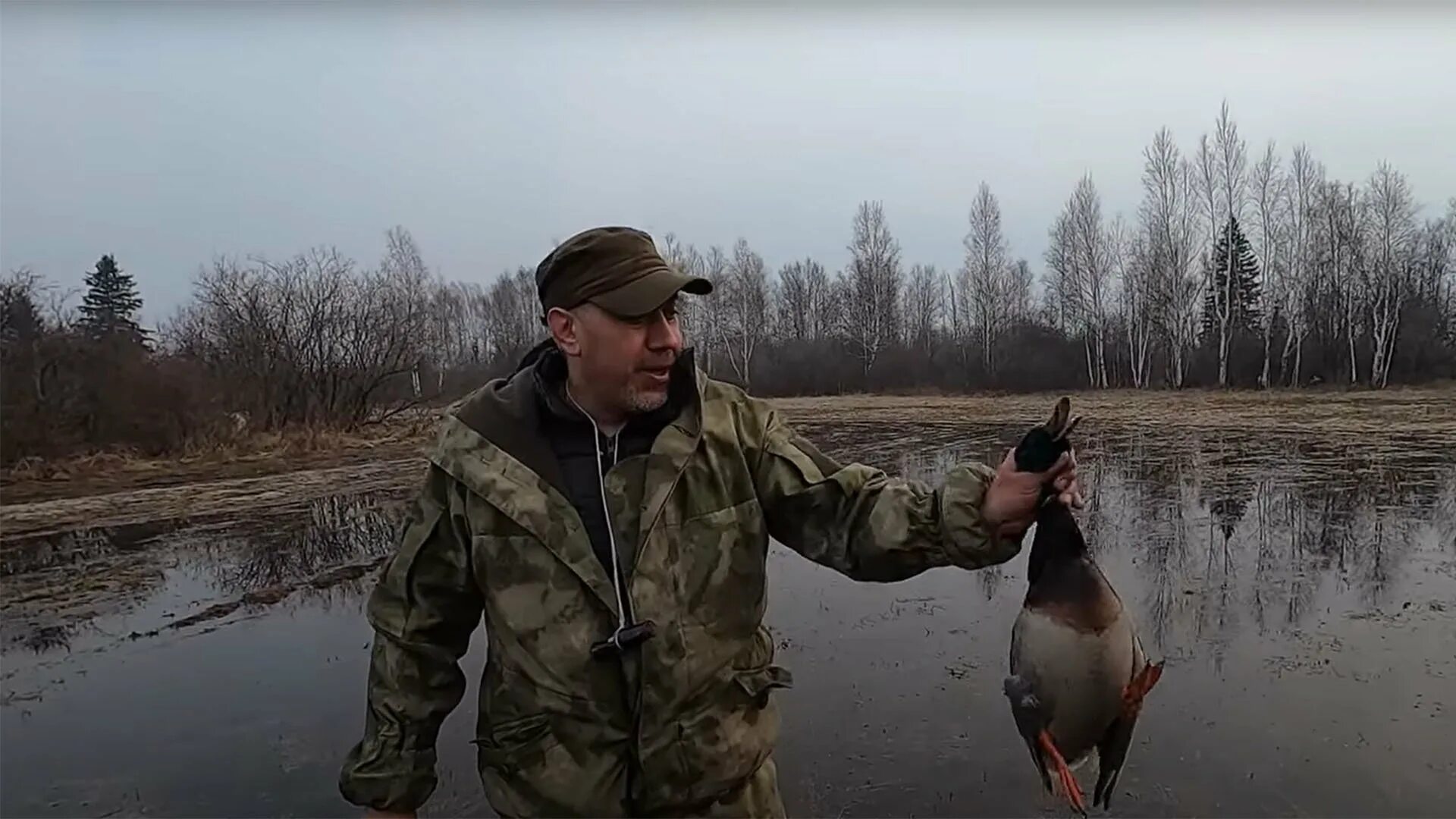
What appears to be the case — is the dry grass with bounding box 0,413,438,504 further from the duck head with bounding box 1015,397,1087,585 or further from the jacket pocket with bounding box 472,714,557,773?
the duck head with bounding box 1015,397,1087,585

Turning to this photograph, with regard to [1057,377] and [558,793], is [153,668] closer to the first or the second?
[558,793]

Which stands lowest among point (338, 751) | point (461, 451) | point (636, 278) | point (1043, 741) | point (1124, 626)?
point (338, 751)

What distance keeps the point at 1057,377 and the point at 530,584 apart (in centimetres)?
5176

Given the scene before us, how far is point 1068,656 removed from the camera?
217cm

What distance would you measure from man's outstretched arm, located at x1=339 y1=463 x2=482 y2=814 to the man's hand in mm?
1304

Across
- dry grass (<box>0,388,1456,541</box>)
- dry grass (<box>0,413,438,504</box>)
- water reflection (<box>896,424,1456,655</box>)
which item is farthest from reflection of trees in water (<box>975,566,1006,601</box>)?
dry grass (<box>0,413,438,504</box>)

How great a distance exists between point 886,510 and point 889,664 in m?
5.48

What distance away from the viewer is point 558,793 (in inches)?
95.7

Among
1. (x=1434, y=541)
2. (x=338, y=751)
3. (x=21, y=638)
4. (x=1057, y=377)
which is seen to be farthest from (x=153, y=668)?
(x=1057, y=377)

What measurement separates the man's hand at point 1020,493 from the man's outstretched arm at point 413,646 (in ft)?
4.28

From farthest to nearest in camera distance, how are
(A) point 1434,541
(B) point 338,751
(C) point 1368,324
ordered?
(C) point 1368,324
(A) point 1434,541
(B) point 338,751

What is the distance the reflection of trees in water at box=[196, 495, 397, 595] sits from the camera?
433 inches

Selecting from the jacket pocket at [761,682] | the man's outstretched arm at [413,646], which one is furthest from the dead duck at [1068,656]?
the man's outstretched arm at [413,646]

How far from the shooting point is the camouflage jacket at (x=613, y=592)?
2381 millimetres
